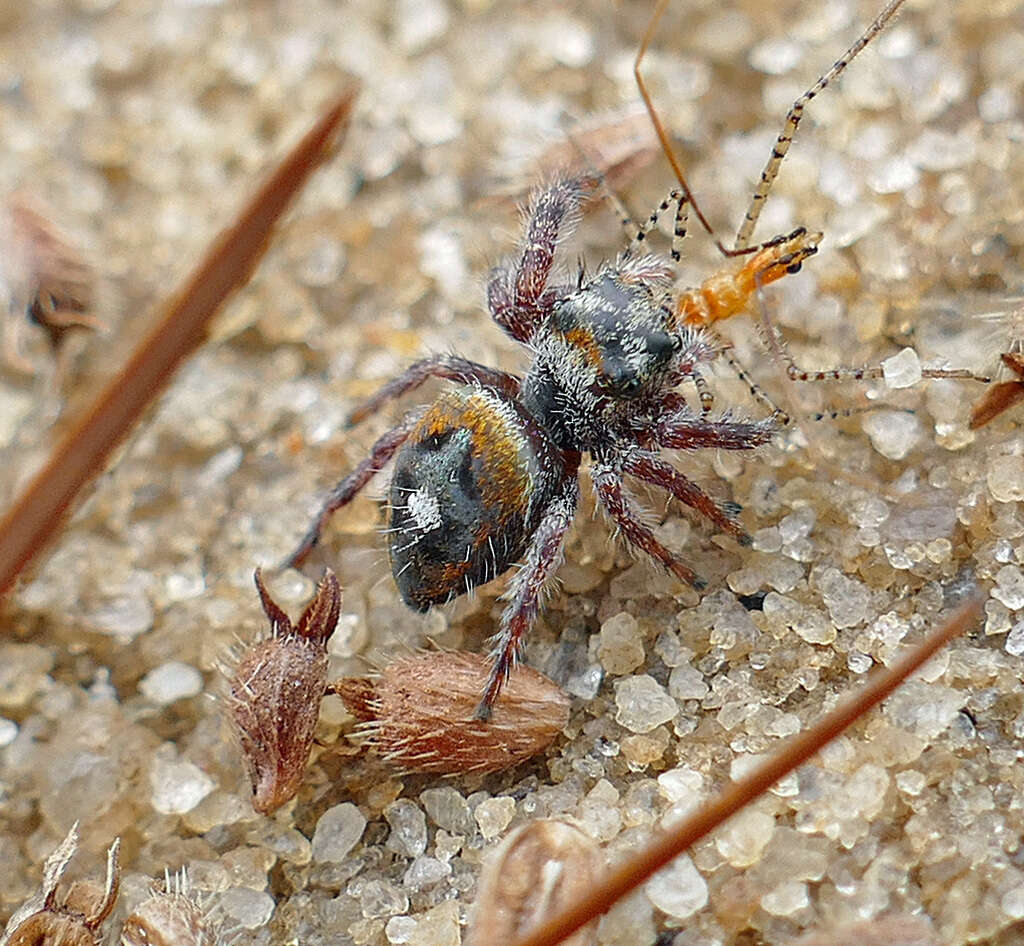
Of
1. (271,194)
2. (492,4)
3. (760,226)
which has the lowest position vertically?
(760,226)

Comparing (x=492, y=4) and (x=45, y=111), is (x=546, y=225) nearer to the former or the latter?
(x=492, y=4)

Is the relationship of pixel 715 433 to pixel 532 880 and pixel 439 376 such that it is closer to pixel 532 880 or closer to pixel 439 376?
pixel 439 376

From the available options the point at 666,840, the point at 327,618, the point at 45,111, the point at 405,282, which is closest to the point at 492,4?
the point at 405,282

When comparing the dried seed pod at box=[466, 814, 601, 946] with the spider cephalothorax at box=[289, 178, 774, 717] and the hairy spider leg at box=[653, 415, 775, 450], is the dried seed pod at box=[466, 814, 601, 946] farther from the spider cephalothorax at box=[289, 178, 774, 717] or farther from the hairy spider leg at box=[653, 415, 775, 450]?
the hairy spider leg at box=[653, 415, 775, 450]

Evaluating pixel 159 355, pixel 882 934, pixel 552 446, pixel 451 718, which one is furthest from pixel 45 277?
pixel 882 934

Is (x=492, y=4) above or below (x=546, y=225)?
above
